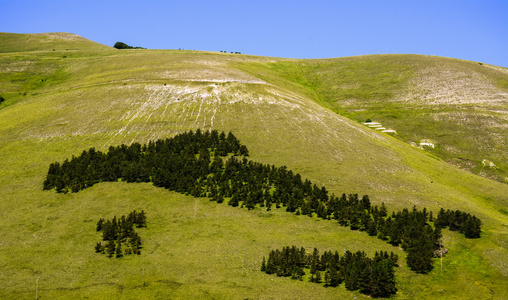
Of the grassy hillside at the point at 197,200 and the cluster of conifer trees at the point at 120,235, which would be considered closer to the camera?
the grassy hillside at the point at 197,200

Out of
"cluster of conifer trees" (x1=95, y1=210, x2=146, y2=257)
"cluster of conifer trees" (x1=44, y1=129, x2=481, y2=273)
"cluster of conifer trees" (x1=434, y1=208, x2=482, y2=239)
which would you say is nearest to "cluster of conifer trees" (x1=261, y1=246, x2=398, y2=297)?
"cluster of conifer trees" (x1=44, y1=129, x2=481, y2=273)

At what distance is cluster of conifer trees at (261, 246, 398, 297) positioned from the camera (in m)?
38.5

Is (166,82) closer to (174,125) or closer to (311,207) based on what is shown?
(174,125)

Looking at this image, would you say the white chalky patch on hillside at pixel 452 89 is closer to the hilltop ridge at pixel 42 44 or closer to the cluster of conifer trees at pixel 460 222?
the cluster of conifer trees at pixel 460 222

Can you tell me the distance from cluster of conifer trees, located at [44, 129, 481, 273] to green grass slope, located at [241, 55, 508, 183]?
1534 inches

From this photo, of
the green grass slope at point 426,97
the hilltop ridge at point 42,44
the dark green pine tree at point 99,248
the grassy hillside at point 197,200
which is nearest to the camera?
the grassy hillside at point 197,200

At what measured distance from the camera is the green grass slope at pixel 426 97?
9181 centimetres

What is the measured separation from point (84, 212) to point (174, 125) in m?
30.1

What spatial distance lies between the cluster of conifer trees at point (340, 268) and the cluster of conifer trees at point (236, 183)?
566cm

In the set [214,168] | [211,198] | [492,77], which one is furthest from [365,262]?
[492,77]

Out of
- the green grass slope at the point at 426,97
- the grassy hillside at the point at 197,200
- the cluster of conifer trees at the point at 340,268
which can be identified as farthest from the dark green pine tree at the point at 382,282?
the green grass slope at the point at 426,97

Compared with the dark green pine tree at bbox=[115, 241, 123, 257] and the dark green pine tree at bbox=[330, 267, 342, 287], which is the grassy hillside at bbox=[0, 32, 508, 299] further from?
the dark green pine tree at bbox=[115, 241, 123, 257]

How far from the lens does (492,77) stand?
136625mm

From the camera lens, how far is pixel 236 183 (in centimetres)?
5994
